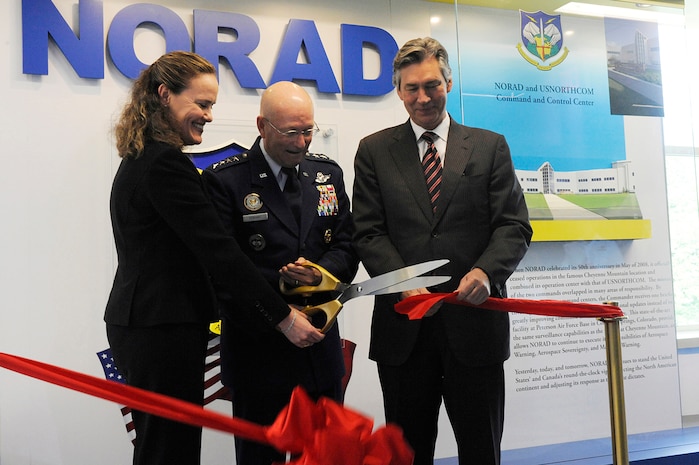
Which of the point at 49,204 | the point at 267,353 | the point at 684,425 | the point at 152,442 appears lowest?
the point at 684,425

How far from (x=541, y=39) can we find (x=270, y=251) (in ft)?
6.27

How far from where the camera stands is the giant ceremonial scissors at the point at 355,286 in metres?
1.94

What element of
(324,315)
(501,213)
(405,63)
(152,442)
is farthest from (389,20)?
(152,442)

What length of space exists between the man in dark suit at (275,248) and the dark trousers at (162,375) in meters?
0.27

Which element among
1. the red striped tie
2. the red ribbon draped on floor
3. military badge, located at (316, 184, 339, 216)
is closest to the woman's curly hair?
military badge, located at (316, 184, 339, 216)

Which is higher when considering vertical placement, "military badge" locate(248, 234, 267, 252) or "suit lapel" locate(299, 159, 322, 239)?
"suit lapel" locate(299, 159, 322, 239)

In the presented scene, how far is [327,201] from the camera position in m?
2.35

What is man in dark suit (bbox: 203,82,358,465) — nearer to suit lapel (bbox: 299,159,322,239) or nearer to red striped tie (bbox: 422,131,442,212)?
suit lapel (bbox: 299,159,322,239)

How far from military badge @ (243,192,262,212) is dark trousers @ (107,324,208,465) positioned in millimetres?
451

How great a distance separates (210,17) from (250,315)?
2.01 metres

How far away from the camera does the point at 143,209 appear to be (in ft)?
6.34

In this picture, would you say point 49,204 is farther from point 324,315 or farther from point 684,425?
point 684,425

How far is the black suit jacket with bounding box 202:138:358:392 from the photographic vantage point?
7.20ft

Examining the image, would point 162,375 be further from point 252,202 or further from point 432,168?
point 432,168
